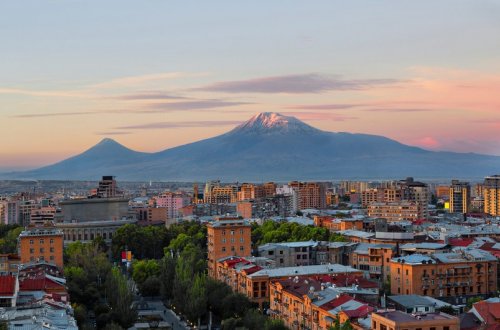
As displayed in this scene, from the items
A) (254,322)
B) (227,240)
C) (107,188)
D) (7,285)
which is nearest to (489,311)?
(254,322)

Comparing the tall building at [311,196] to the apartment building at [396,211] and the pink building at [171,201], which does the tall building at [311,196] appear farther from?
the apartment building at [396,211]

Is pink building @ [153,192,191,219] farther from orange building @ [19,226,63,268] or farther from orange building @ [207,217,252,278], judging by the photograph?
orange building @ [19,226,63,268]

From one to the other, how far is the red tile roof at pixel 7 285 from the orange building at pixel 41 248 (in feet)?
55.2

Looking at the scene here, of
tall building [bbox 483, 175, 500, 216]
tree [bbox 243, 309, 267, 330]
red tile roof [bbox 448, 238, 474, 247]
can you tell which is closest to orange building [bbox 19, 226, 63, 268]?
tree [bbox 243, 309, 267, 330]

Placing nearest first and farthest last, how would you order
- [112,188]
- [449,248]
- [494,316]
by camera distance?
1. [494,316]
2. [449,248]
3. [112,188]

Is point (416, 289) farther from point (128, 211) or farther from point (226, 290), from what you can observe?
point (128, 211)

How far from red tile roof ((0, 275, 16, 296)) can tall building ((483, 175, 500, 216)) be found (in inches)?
3342

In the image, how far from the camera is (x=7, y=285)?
3097 cm

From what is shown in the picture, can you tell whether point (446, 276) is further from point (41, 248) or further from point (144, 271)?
point (41, 248)

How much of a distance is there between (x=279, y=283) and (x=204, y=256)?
70.7 feet

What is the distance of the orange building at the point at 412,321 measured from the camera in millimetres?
25969

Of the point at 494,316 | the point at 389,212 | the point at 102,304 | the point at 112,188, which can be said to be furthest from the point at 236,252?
the point at 112,188

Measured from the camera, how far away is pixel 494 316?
30.5 m

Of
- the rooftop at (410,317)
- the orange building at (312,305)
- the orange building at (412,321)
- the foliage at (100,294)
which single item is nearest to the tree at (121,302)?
the foliage at (100,294)
